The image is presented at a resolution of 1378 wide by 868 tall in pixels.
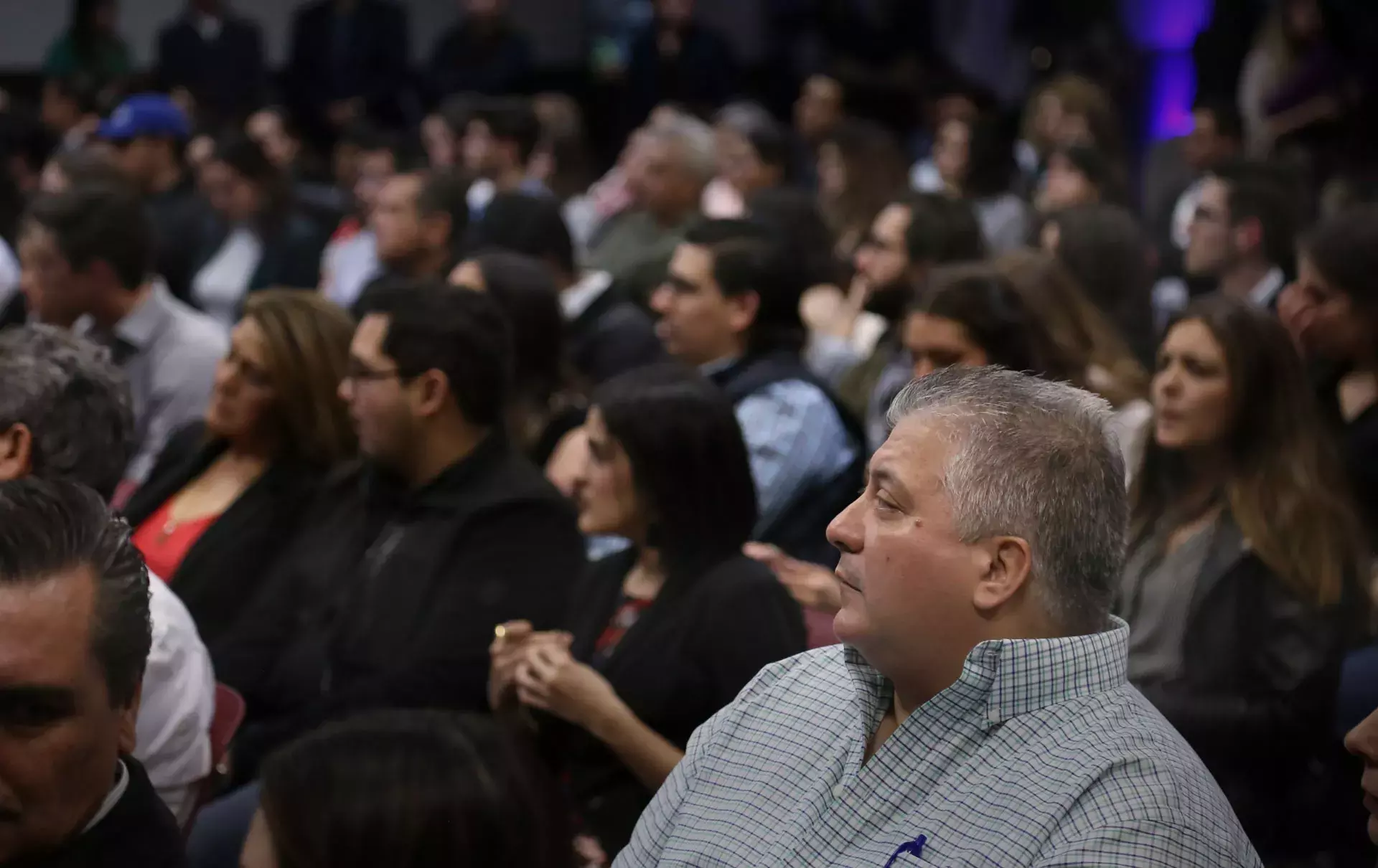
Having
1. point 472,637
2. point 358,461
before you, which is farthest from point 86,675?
point 358,461

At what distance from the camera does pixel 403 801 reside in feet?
5.06

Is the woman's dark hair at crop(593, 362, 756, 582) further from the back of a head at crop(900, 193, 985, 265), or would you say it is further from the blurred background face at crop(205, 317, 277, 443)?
the back of a head at crop(900, 193, 985, 265)

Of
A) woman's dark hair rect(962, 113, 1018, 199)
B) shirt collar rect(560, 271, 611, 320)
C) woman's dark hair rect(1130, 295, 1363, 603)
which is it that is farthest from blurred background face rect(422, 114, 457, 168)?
woman's dark hair rect(1130, 295, 1363, 603)

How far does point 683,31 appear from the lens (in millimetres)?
9836

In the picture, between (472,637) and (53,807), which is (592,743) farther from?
(53,807)

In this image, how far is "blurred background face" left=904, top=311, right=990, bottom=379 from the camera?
3.56m

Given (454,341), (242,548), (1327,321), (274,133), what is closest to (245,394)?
(242,548)

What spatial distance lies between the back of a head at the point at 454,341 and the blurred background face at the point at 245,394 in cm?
28

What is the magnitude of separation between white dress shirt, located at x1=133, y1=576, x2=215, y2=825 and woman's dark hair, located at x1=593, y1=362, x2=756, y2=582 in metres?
0.72

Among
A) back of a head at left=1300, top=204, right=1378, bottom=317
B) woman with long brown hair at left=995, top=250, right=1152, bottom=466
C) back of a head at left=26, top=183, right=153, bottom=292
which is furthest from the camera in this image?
back of a head at left=26, top=183, right=153, bottom=292

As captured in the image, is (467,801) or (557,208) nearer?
(467,801)

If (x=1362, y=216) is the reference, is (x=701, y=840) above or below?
below

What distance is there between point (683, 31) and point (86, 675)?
842 cm

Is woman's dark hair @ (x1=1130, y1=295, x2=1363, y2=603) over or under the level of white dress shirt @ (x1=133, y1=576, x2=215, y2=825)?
over
